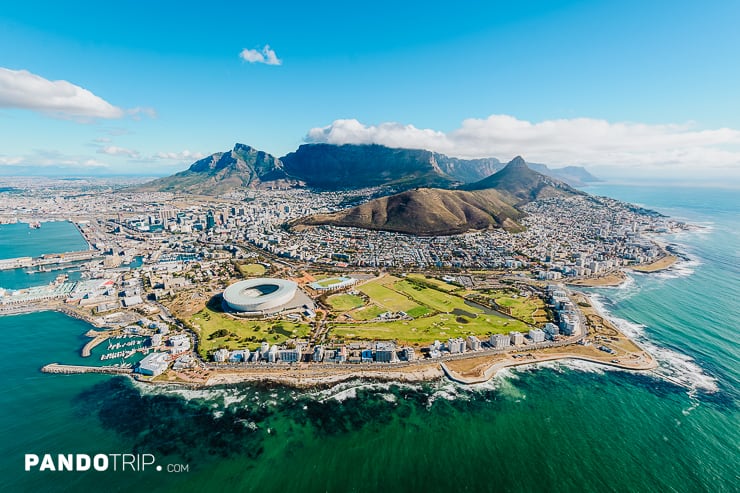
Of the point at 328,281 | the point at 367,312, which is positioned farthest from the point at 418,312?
the point at 328,281

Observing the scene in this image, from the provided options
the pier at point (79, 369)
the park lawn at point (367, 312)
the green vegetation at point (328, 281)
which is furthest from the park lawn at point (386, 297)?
the pier at point (79, 369)

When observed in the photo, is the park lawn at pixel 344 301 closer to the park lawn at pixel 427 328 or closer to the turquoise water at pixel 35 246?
the park lawn at pixel 427 328

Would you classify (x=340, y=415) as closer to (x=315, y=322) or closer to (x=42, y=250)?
(x=315, y=322)

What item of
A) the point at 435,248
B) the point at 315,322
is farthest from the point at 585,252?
the point at 315,322

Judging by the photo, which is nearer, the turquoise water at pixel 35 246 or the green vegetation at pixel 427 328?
the green vegetation at pixel 427 328

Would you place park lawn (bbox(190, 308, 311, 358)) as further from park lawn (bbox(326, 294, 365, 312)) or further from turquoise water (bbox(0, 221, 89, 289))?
turquoise water (bbox(0, 221, 89, 289))

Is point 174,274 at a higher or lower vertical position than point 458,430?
higher

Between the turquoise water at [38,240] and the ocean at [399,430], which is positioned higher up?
the turquoise water at [38,240]
